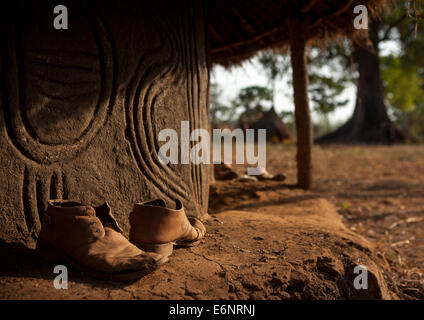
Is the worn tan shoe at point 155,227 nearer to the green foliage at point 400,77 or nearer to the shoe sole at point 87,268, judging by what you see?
the shoe sole at point 87,268

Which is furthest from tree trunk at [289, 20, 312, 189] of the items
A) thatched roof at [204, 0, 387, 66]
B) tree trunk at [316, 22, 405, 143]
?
tree trunk at [316, 22, 405, 143]

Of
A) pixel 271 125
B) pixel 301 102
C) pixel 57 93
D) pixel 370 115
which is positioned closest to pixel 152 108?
pixel 57 93

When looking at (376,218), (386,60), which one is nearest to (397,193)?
(376,218)

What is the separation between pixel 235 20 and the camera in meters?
4.45

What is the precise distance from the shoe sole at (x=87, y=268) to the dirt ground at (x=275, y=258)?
3 centimetres

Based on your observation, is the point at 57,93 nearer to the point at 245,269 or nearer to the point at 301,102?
the point at 245,269

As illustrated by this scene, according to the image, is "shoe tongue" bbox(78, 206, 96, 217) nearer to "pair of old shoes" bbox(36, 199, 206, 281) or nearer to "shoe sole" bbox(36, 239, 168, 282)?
"pair of old shoes" bbox(36, 199, 206, 281)

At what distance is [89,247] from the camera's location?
1714mm

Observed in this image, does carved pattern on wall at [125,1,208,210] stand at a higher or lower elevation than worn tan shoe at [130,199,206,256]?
higher

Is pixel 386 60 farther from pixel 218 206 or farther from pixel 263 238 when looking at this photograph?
pixel 263 238

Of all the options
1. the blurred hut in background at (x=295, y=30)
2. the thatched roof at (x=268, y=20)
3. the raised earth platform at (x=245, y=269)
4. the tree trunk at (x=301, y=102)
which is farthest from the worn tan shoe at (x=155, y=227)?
the tree trunk at (x=301, y=102)

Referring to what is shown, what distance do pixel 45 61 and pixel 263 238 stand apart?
1.64 m

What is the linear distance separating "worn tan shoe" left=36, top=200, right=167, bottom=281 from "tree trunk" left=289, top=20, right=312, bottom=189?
3.16 meters

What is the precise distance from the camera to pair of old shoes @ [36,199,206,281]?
1655mm
